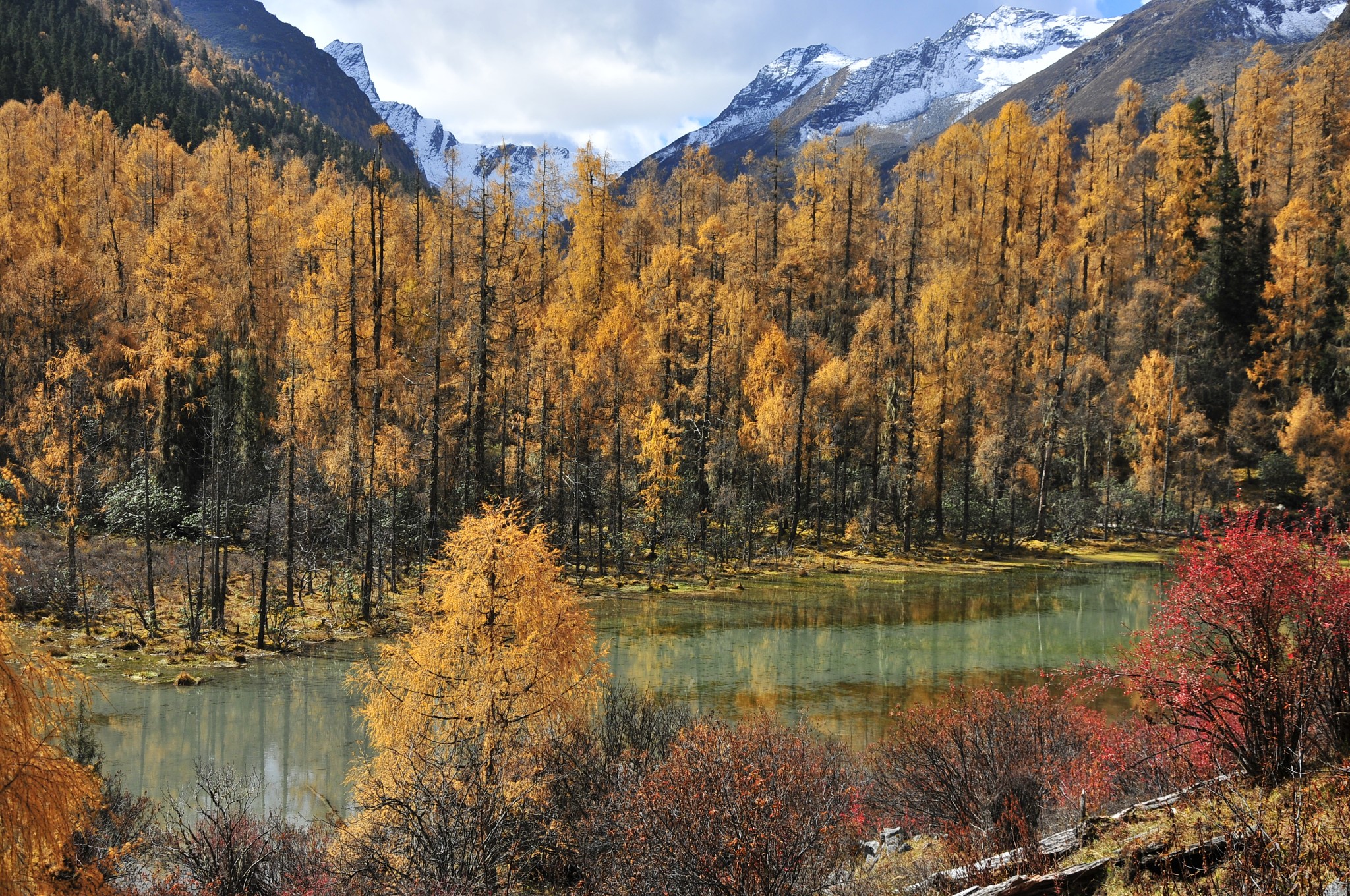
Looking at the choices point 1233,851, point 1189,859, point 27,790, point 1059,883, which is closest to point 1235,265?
point 1189,859

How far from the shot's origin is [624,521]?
44.1 metres

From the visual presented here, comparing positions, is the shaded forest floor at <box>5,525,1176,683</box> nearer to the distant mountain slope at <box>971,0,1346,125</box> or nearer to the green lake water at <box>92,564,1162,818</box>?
the green lake water at <box>92,564,1162,818</box>

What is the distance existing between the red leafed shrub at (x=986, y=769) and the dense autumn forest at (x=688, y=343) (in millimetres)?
19326

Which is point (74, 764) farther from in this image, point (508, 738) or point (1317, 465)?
point (1317, 465)

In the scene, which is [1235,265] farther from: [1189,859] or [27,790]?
[27,790]

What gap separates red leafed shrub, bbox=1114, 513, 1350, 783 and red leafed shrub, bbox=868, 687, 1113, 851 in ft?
6.31

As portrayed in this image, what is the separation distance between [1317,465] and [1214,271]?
657 inches

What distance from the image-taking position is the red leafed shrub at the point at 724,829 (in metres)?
8.52

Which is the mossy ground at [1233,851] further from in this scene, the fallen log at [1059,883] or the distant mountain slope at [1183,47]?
the distant mountain slope at [1183,47]

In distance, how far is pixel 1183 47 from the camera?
579 feet

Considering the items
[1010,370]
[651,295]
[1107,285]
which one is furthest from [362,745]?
[1107,285]

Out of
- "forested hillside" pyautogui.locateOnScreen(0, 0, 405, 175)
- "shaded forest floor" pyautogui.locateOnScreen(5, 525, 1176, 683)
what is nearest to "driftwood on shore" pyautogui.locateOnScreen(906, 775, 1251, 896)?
"shaded forest floor" pyautogui.locateOnScreen(5, 525, 1176, 683)

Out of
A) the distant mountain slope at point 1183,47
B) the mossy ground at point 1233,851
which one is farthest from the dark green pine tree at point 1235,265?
the distant mountain slope at point 1183,47

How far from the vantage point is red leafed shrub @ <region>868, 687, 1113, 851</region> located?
1122 centimetres
